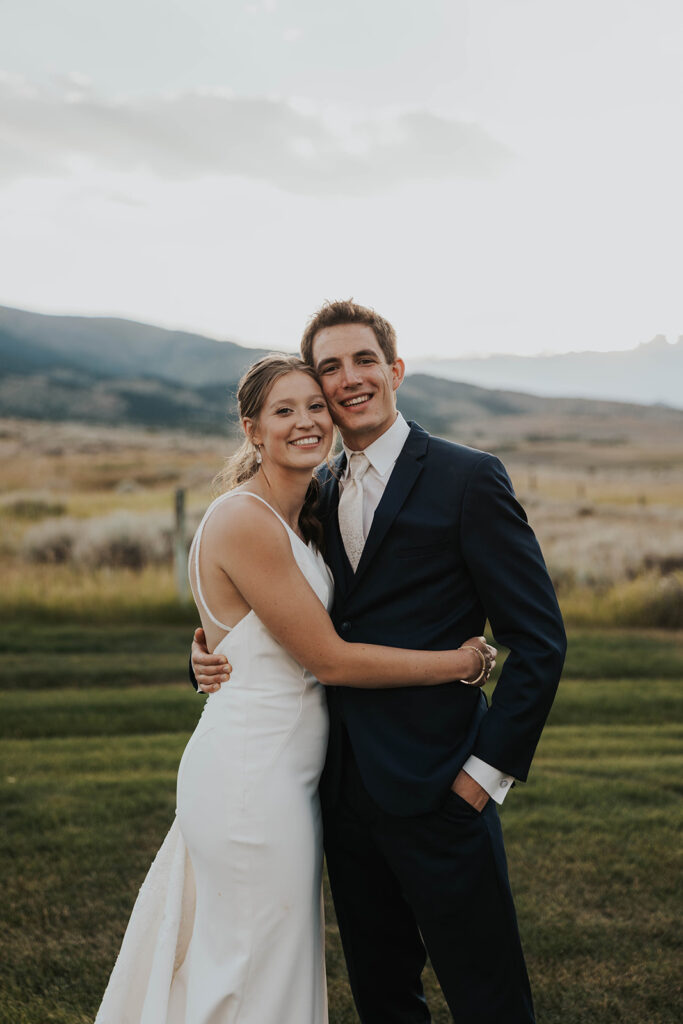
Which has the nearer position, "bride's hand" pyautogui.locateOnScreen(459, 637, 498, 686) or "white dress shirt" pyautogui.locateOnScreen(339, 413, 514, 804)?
"bride's hand" pyautogui.locateOnScreen(459, 637, 498, 686)

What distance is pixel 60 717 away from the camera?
7734 mm

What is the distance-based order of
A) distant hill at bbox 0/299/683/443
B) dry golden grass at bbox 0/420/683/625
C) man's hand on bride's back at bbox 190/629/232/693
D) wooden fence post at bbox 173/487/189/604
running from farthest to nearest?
distant hill at bbox 0/299/683/443, dry golden grass at bbox 0/420/683/625, wooden fence post at bbox 173/487/189/604, man's hand on bride's back at bbox 190/629/232/693

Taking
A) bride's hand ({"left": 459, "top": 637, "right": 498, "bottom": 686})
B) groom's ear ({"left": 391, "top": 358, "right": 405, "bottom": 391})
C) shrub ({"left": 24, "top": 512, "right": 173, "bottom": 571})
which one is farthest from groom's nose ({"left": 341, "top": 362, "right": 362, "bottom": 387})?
shrub ({"left": 24, "top": 512, "right": 173, "bottom": 571})

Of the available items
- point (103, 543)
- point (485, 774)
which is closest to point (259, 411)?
point (485, 774)

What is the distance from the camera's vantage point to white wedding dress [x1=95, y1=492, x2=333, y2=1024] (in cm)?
259

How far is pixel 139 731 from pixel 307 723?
5.24m

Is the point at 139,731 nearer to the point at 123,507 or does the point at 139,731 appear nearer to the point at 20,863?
the point at 20,863

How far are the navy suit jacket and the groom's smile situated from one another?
0.55ft

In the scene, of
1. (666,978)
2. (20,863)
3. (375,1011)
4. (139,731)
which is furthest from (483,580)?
(139,731)

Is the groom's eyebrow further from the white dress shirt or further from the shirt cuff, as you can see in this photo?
the shirt cuff

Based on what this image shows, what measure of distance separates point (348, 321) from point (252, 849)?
66.5 inches

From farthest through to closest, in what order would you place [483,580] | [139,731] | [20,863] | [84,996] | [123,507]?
[123,507] → [139,731] → [20,863] → [84,996] → [483,580]

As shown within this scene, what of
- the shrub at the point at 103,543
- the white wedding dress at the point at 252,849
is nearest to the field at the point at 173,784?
the shrub at the point at 103,543

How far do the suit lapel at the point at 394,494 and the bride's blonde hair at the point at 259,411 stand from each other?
0.92 feet
